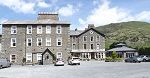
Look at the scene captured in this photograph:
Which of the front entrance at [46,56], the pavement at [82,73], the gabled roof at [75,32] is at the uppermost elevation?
the gabled roof at [75,32]

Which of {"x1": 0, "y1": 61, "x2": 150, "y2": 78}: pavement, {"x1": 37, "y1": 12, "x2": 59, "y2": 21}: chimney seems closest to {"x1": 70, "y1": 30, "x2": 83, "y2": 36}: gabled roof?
{"x1": 37, "y1": 12, "x2": 59, "y2": 21}: chimney

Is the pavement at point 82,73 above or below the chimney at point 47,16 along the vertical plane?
below

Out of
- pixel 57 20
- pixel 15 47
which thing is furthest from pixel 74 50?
pixel 15 47

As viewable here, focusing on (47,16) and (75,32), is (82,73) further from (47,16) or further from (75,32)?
(75,32)

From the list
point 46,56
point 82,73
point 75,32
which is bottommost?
point 82,73

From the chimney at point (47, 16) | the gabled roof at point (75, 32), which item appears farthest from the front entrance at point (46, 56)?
the gabled roof at point (75, 32)

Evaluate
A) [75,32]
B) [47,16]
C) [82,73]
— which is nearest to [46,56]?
[47,16]

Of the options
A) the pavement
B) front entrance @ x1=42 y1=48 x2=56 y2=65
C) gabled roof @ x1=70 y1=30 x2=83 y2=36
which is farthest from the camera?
gabled roof @ x1=70 y1=30 x2=83 y2=36

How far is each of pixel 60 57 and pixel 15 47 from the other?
1028 centimetres

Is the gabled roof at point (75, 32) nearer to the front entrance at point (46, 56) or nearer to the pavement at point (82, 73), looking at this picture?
the front entrance at point (46, 56)

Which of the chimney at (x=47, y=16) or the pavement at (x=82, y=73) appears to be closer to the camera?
the pavement at (x=82, y=73)

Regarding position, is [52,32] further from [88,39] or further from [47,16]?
[88,39]

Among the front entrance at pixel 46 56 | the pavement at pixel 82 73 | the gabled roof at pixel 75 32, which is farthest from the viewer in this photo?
the gabled roof at pixel 75 32

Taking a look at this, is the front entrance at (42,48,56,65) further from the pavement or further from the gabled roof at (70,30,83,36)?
the gabled roof at (70,30,83,36)
